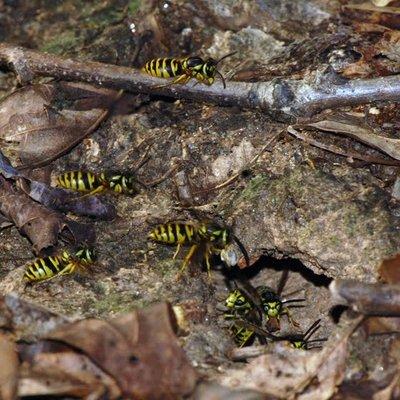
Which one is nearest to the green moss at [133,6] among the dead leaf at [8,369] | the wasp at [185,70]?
the wasp at [185,70]

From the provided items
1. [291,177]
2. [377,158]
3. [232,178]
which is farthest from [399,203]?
[232,178]

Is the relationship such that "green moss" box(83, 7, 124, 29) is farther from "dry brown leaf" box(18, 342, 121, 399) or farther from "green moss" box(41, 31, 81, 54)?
"dry brown leaf" box(18, 342, 121, 399)

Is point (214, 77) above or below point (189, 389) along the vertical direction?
above

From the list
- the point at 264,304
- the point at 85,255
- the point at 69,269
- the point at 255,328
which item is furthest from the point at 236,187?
the point at 69,269

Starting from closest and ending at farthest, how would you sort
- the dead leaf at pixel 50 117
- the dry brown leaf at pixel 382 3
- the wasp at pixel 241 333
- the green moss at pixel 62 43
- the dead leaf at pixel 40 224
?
the wasp at pixel 241 333 < the dead leaf at pixel 40 224 < the dead leaf at pixel 50 117 < the dry brown leaf at pixel 382 3 < the green moss at pixel 62 43

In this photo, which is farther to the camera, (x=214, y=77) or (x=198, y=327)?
(x=214, y=77)

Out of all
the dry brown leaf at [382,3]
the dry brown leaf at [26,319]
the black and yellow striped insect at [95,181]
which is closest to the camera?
the dry brown leaf at [26,319]

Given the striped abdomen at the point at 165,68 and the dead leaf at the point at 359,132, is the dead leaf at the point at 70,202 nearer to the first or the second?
the striped abdomen at the point at 165,68

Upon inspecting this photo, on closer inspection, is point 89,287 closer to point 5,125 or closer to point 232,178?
point 232,178
